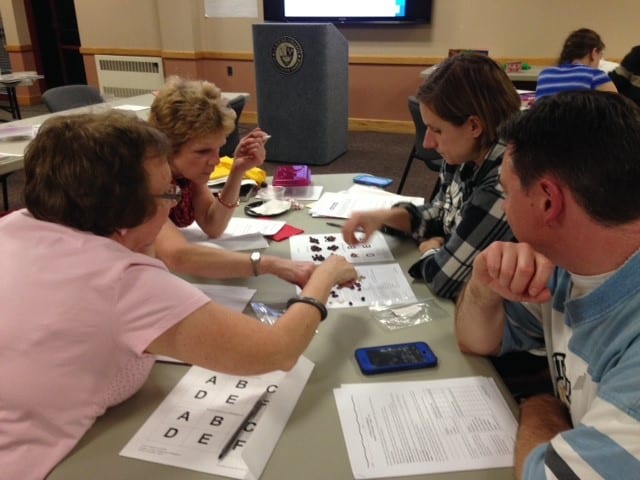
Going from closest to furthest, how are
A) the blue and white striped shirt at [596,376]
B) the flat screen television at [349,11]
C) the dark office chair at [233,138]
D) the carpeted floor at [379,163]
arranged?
the blue and white striped shirt at [596,376]
the dark office chair at [233,138]
the carpeted floor at [379,163]
the flat screen television at [349,11]

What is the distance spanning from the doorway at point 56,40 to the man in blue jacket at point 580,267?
26.0ft

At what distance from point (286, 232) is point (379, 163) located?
337 centimetres

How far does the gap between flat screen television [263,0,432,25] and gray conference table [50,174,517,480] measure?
4.75 meters

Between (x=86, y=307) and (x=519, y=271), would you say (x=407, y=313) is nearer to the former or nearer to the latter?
(x=519, y=271)

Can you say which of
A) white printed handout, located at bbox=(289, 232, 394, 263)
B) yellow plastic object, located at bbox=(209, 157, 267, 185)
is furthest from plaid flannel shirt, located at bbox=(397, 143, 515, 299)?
yellow plastic object, located at bbox=(209, 157, 267, 185)

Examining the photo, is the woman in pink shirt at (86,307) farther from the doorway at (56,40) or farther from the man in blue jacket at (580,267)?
the doorway at (56,40)

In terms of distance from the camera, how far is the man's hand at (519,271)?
91 cm

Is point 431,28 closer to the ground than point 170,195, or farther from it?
farther from it

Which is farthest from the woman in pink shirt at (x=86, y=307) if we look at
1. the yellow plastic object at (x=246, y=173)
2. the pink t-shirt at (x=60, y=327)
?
the yellow plastic object at (x=246, y=173)

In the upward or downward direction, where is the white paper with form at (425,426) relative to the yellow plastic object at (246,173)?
downward

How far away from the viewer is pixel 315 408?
3.10 feet

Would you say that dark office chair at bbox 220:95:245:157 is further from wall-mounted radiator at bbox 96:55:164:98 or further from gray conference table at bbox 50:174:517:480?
wall-mounted radiator at bbox 96:55:164:98

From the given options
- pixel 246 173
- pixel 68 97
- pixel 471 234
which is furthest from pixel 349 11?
pixel 471 234

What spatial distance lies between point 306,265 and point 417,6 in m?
4.83
